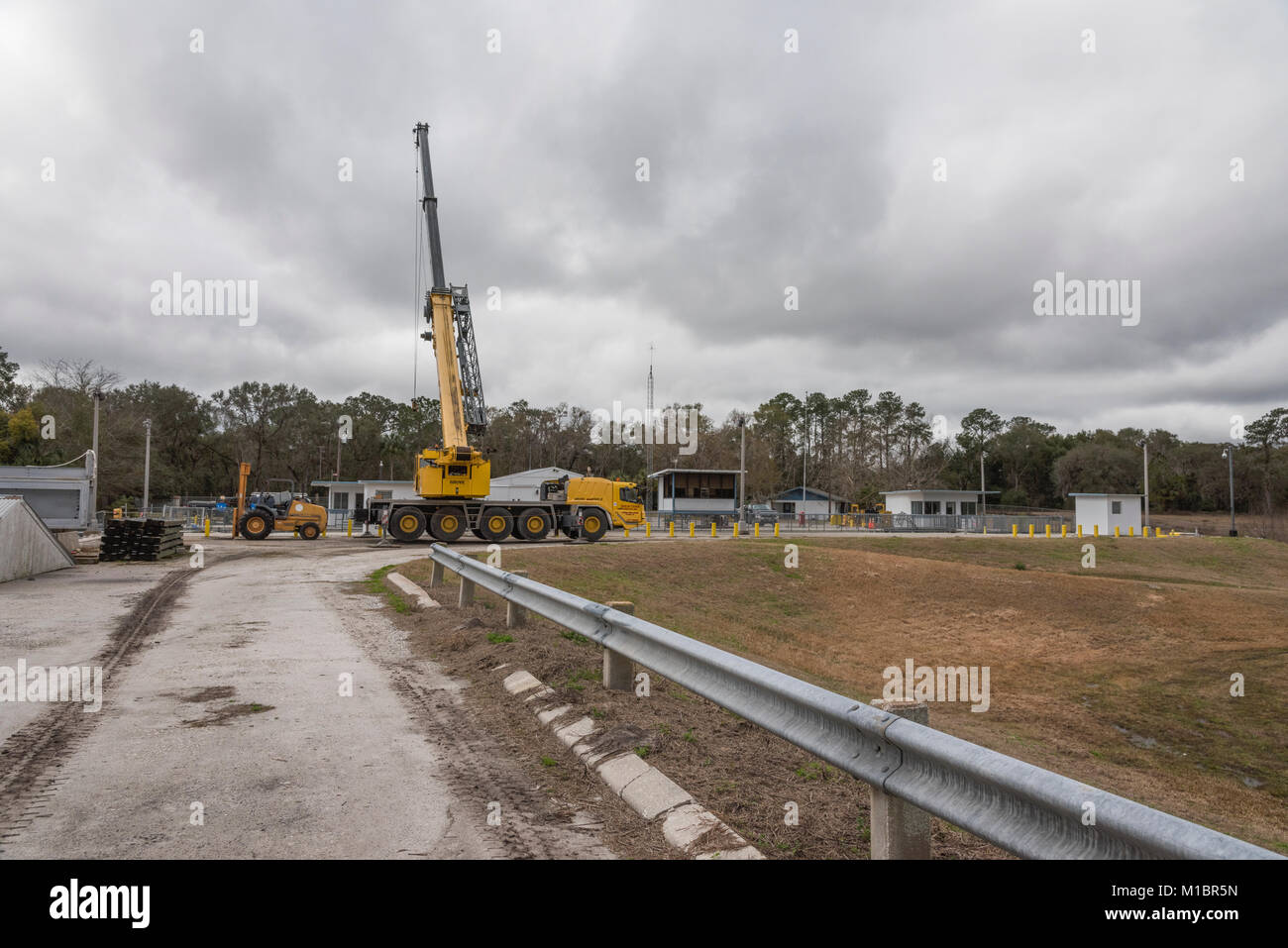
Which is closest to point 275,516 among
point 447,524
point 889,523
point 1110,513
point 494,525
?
point 447,524

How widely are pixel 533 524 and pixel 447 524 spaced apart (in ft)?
10.0

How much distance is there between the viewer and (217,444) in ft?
262

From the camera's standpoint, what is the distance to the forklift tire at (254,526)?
1165 inches

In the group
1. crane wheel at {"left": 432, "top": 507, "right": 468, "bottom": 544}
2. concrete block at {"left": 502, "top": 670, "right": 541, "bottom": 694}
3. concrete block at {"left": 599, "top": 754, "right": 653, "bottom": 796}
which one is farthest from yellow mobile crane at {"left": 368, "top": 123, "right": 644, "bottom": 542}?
concrete block at {"left": 599, "top": 754, "right": 653, "bottom": 796}

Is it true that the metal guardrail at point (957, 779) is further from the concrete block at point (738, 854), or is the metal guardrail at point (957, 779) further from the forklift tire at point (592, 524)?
the forklift tire at point (592, 524)

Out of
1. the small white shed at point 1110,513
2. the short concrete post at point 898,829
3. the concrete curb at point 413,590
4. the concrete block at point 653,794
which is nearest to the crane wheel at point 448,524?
the concrete curb at point 413,590

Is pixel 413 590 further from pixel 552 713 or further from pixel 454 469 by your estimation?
pixel 454 469

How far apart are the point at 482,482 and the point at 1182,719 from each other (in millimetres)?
20544

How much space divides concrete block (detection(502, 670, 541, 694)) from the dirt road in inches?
19.3

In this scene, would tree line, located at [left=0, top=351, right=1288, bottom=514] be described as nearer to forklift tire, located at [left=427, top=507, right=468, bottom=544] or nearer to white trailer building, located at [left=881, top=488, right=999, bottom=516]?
white trailer building, located at [left=881, top=488, right=999, bottom=516]

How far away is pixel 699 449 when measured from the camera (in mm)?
85938

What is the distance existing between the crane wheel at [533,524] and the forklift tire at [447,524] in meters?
2.19

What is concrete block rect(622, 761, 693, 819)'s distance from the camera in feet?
12.9
